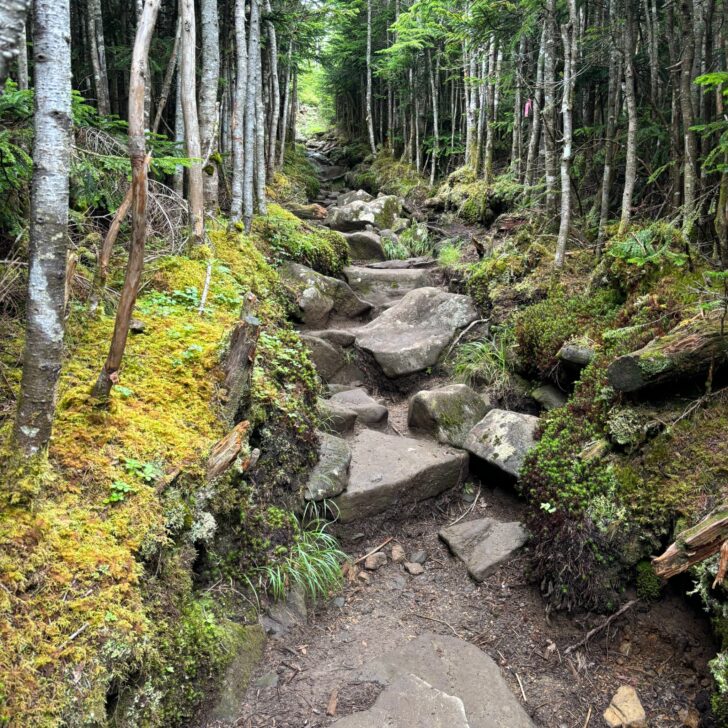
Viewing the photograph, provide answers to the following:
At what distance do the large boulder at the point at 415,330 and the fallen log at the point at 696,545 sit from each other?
14.9 ft

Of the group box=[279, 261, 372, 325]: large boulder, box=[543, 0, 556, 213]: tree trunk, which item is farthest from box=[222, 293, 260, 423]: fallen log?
box=[543, 0, 556, 213]: tree trunk

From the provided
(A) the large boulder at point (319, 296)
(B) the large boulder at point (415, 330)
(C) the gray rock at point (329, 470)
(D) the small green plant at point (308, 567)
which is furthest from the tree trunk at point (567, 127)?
(D) the small green plant at point (308, 567)

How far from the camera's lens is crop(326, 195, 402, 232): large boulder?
13.0m

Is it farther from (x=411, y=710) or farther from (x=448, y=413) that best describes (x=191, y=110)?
(x=411, y=710)

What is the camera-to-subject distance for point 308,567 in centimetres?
417

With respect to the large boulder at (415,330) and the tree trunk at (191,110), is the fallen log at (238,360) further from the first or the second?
the large boulder at (415,330)

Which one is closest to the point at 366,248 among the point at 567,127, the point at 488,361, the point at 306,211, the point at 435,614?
the point at 306,211

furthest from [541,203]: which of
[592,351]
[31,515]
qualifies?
[31,515]

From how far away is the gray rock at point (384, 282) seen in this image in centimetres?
972

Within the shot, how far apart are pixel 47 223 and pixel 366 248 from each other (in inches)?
373

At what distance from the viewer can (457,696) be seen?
332cm

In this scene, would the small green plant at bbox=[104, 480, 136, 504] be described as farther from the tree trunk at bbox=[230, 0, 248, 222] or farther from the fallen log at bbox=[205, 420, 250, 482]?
the tree trunk at bbox=[230, 0, 248, 222]

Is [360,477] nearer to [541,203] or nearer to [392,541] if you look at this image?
[392,541]

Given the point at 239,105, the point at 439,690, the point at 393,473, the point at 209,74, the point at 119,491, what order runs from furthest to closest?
1. the point at 239,105
2. the point at 209,74
3. the point at 393,473
4. the point at 439,690
5. the point at 119,491
